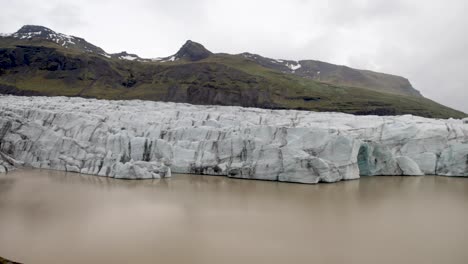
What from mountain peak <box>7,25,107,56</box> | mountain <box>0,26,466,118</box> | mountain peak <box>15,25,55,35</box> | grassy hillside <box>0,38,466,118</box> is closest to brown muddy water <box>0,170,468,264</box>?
grassy hillside <box>0,38,466,118</box>

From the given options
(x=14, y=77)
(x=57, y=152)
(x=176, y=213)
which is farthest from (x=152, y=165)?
(x=14, y=77)

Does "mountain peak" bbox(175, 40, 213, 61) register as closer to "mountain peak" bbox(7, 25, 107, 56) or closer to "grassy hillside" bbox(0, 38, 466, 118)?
"grassy hillside" bbox(0, 38, 466, 118)

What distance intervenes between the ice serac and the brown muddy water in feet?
3.76

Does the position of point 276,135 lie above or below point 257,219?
above

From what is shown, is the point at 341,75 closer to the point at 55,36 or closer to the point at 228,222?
the point at 55,36

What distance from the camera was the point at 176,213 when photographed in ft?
36.1

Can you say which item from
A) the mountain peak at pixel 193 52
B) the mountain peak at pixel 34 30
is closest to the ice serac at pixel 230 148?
the mountain peak at pixel 193 52

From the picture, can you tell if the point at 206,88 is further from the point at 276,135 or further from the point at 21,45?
the point at 276,135

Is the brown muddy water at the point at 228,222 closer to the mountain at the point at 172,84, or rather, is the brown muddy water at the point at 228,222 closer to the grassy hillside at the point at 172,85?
the grassy hillside at the point at 172,85

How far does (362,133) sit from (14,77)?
6953 centimetres

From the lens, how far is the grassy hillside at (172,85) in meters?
68.2

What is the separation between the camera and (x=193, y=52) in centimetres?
10125

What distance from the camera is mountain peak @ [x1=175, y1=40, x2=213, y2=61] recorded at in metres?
100

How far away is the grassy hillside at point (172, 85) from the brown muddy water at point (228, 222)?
52613 mm
